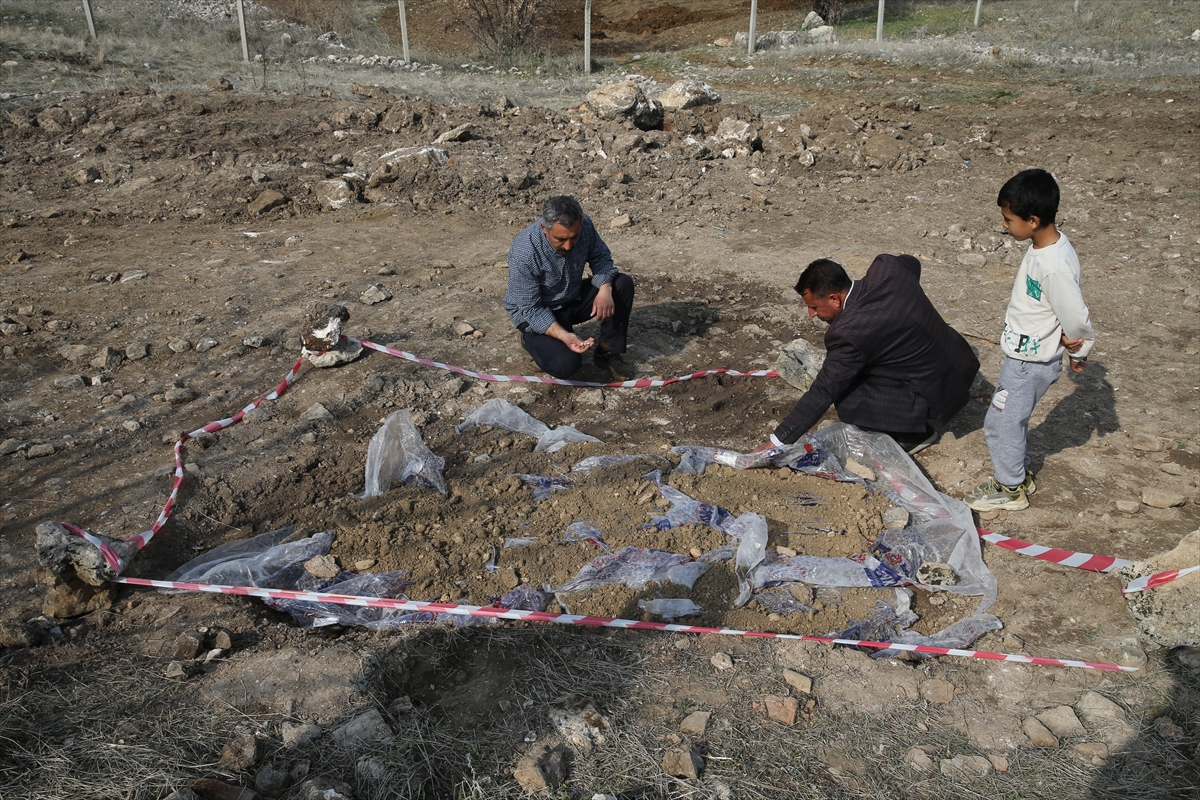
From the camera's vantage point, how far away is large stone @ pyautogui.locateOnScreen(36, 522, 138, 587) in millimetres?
2914

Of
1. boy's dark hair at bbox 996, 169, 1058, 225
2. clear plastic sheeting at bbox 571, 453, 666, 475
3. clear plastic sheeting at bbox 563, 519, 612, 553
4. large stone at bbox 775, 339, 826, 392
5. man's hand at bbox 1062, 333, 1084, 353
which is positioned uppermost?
boy's dark hair at bbox 996, 169, 1058, 225

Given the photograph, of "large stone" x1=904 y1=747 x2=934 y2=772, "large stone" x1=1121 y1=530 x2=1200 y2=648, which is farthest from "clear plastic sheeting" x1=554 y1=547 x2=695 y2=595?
"large stone" x1=1121 y1=530 x2=1200 y2=648

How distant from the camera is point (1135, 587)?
118 inches

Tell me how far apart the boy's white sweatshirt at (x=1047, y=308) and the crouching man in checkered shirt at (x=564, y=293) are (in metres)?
2.18

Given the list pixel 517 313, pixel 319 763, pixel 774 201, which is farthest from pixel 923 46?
pixel 319 763

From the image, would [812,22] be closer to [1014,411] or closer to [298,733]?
[1014,411]

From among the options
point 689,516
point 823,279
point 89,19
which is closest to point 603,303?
point 823,279

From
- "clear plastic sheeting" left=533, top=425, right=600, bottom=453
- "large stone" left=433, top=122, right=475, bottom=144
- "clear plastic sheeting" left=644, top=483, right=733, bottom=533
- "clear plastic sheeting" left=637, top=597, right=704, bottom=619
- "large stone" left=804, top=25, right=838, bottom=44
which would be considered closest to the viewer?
"clear plastic sheeting" left=637, top=597, right=704, bottom=619

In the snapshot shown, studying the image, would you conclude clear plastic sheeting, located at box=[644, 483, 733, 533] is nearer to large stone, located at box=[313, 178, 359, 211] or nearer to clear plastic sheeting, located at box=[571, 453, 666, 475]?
clear plastic sheeting, located at box=[571, 453, 666, 475]

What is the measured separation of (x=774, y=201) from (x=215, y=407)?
5.77m

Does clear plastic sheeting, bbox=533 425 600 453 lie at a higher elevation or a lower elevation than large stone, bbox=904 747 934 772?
higher

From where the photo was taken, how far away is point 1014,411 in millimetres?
3389

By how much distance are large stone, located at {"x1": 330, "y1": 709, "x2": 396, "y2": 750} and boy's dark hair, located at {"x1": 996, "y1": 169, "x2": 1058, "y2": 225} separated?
115 inches

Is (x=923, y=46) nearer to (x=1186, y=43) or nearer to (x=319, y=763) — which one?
(x=1186, y=43)
